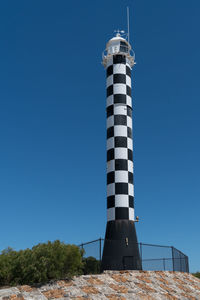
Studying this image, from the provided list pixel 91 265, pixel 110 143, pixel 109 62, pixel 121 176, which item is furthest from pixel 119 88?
pixel 91 265

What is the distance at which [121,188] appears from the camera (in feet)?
72.0

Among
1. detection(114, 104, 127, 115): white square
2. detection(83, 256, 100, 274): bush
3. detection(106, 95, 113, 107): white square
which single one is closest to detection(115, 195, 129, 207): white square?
detection(83, 256, 100, 274): bush

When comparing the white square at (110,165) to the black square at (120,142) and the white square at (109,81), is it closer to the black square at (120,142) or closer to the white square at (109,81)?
the black square at (120,142)

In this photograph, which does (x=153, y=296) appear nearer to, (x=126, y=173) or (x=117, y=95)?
(x=126, y=173)

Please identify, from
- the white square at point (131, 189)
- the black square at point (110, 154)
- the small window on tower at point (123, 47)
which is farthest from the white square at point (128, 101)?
the white square at point (131, 189)

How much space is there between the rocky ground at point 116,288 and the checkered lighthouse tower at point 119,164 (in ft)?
8.13

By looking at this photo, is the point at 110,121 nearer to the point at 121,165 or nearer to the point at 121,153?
Answer: the point at 121,153

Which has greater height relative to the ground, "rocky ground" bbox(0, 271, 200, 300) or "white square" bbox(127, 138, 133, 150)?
"white square" bbox(127, 138, 133, 150)

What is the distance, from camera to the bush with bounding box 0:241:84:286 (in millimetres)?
15312

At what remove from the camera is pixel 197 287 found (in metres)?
18.9

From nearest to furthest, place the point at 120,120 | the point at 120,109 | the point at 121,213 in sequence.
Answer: the point at 121,213 → the point at 120,120 → the point at 120,109

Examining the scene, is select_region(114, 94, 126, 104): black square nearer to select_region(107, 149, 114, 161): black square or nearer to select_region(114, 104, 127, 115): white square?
select_region(114, 104, 127, 115): white square

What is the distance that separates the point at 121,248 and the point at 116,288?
509 cm

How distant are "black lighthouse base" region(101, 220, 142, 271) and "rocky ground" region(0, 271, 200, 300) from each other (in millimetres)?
2014
